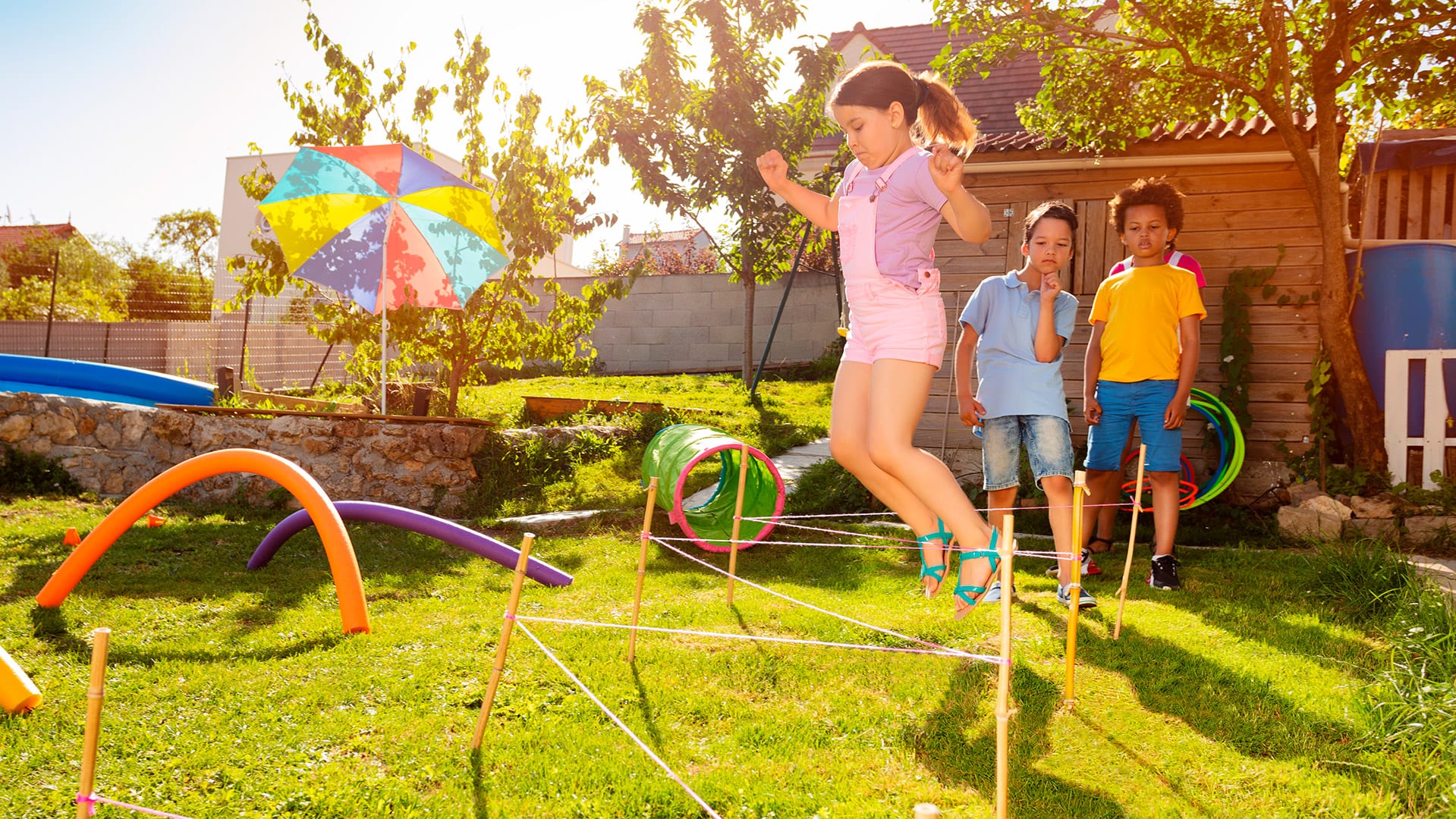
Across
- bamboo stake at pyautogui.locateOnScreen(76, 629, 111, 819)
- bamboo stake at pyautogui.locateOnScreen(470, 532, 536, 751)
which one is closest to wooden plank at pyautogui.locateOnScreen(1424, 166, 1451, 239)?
bamboo stake at pyautogui.locateOnScreen(470, 532, 536, 751)

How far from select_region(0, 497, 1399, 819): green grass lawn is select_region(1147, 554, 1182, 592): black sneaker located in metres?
0.07

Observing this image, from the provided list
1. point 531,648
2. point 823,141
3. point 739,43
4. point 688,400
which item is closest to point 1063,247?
point 531,648

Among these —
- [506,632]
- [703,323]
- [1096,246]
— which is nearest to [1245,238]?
[1096,246]

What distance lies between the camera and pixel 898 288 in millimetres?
2949

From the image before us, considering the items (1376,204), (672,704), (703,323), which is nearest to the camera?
(672,704)

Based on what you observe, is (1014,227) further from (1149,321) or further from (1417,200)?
(1417,200)

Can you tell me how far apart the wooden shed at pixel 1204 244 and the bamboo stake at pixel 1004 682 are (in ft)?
16.4

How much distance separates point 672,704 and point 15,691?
1.85m

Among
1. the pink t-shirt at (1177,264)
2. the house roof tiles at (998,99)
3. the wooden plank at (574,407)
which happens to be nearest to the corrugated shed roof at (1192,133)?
the house roof tiles at (998,99)

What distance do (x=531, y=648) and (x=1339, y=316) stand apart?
5266 millimetres

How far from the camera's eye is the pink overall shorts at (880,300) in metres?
2.91

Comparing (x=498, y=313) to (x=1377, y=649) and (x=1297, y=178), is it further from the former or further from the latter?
(x=1377, y=649)

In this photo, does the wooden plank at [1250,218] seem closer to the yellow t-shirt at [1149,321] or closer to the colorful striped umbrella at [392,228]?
the yellow t-shirt at [1149,321]

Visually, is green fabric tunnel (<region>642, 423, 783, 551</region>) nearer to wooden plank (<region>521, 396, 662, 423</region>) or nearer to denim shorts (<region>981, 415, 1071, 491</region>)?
denim shorts (<region>981, 415, 1071, 491</region>)
